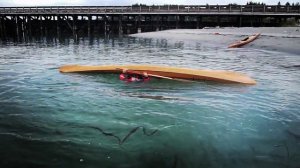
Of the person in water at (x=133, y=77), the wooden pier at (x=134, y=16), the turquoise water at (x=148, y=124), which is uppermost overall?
the wooden pier at (x=134, y=16)

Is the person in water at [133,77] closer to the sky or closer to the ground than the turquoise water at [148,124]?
closer to the sky

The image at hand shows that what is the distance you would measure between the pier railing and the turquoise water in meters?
33.2

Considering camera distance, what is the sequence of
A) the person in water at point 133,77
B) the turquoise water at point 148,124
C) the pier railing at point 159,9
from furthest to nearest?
1. the pier railing at point 159,9
2. the person in water at point 133,77
3. the turquoise water at point 148,124

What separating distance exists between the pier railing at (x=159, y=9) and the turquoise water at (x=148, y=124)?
33178mm

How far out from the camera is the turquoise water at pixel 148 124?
18.1 feet

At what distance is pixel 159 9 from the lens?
46.1 m

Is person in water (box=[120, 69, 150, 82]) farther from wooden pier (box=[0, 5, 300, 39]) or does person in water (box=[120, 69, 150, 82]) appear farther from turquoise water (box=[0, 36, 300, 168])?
wooden pier (box=[0, 5, 300, 39])

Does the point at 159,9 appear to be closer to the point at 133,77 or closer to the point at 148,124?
the point at 133,77

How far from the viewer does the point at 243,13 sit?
139 feet

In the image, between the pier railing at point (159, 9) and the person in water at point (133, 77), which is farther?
the pier railing at point (159, 9)

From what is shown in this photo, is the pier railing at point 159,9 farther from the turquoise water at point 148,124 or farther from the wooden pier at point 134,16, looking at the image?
the turquoise water at point 148,124

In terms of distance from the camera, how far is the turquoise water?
18.1 feet

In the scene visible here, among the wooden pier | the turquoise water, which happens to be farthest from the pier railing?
the turquoise water

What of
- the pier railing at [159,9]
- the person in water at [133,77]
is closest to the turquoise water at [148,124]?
Result: the person in water at [133,77]
